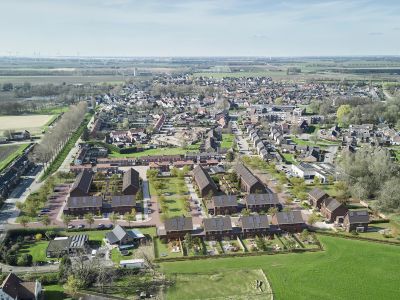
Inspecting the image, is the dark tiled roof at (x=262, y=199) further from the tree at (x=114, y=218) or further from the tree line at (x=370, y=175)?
the tree at (x=114, y=218)

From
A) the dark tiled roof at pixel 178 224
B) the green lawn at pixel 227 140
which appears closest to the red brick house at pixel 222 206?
the dark tiled roof at pixel 178 224

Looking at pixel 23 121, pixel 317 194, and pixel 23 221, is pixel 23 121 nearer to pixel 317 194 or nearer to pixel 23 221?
pixel 23 221

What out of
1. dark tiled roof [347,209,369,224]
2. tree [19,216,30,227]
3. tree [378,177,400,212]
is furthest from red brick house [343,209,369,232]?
tree [19,216,30,227]

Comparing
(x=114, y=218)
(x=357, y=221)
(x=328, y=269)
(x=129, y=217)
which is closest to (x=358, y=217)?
(x=357, y=221)

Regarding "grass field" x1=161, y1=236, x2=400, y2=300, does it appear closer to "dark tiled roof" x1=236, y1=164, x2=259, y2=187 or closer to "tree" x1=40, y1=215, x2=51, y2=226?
"dark tiled roof" x1=236, y1=164, x2=259, y2=187

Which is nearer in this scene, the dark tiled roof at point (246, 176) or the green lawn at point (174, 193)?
the green lawn at point (174, 193)

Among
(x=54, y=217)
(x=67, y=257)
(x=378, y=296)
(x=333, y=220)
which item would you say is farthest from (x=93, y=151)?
(x=378, y=296)
